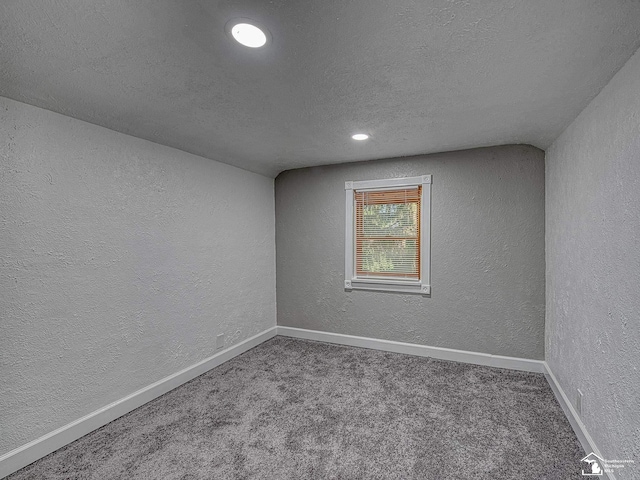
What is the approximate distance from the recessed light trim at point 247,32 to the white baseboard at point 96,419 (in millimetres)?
2519

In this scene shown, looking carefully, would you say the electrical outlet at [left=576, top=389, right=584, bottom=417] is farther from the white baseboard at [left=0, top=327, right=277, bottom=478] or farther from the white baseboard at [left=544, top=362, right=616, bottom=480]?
the white baseboard at [left=0, top=327, right=277, bottom=478]

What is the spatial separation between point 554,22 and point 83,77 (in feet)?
6.95

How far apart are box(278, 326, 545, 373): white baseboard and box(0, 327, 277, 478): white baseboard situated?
3.42ft

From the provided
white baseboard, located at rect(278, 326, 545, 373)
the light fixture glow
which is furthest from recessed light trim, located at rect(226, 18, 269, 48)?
white baseboard, located at rect(278, 326, 545, 373)

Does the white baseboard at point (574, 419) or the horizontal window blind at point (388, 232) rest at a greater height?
the horizontal window blind at point (388, 232)

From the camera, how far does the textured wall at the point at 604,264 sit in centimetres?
139

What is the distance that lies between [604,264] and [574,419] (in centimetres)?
112

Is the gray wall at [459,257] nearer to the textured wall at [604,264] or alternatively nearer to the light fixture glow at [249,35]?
the textured wall at [604,264]

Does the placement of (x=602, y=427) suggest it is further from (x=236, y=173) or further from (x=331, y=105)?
(x=236, y=173)

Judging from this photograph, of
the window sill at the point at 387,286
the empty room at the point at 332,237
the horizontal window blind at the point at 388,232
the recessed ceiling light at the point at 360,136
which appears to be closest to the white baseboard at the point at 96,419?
the empty room at the point at 332,237

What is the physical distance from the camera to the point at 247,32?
1.24 metres

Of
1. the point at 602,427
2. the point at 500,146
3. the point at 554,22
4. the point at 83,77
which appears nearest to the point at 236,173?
the point at 83,77

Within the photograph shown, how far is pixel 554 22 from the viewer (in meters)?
1.17

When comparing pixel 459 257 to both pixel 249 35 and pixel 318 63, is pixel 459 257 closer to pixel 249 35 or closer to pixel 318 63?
pixel 318 63
